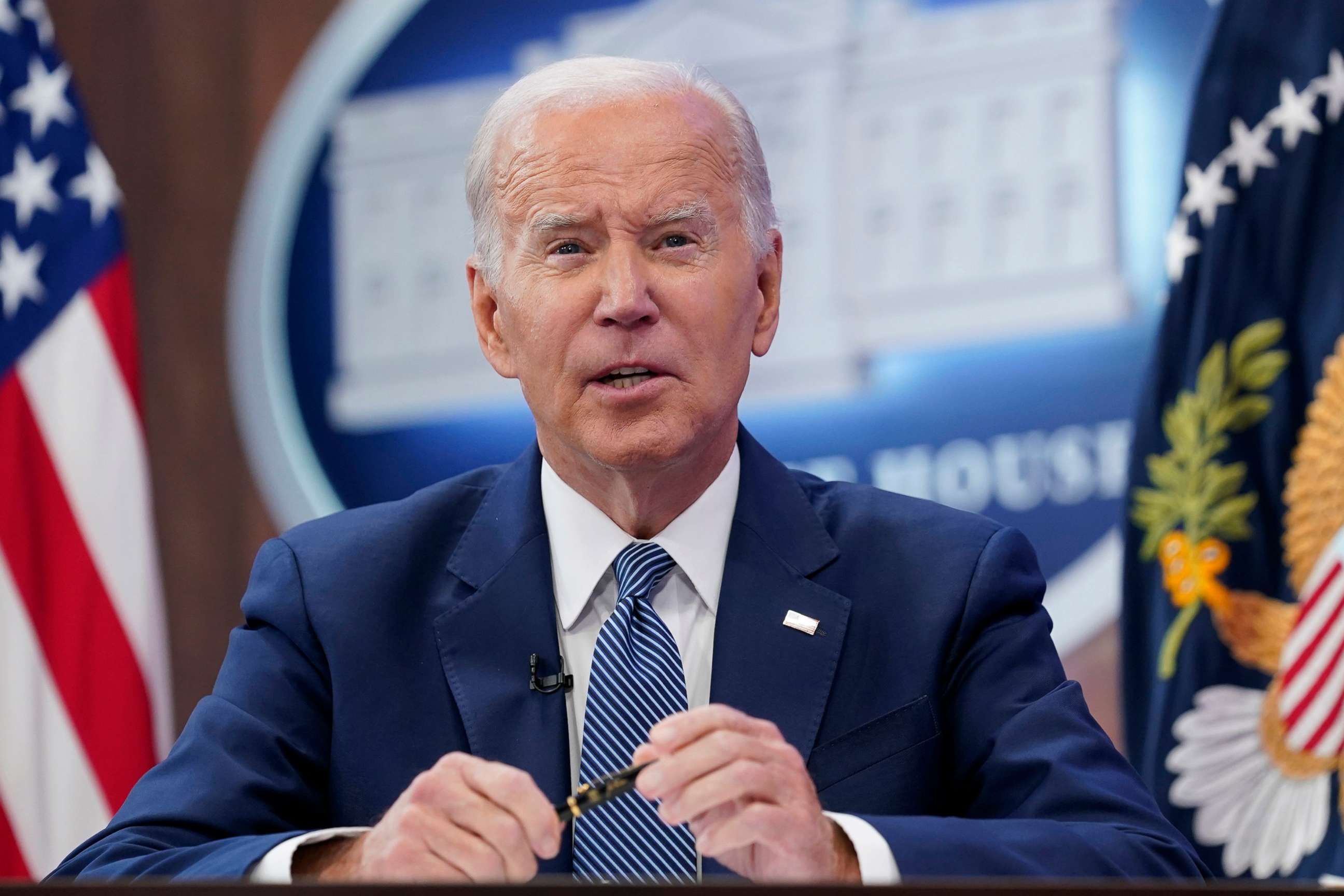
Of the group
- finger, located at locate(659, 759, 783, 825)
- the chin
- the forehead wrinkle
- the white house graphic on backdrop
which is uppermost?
the white house graphic on backdrop

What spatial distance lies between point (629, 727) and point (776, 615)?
10.4 inches

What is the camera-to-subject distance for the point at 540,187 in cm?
192

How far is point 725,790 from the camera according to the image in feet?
4.64

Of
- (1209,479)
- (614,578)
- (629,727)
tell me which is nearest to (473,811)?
(629,727)

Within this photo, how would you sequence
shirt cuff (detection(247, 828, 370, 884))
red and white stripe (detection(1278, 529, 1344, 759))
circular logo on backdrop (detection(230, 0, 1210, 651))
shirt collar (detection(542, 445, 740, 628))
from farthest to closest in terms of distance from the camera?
circular logo on backdrop (detection(230, 0, 1210, 651)) < red and white stripe (detection(1278, 529, 1344, 759)) < shirt collar (detection(542, 445, 740, 628)) < shirt cuff (detection(247, 828, 370, 884))

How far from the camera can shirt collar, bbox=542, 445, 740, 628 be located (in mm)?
1975

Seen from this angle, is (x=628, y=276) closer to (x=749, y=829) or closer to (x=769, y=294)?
(x=769, y=294)

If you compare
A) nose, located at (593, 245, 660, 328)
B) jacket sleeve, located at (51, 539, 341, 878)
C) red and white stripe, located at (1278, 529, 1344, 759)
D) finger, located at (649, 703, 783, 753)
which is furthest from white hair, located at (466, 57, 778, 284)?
red and white stripe, located at (1278, 529, 1344, 759)

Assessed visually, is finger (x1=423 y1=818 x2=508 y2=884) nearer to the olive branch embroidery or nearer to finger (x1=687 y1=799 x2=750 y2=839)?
finger (x1=687 y1=799 x2=750 y2=839)

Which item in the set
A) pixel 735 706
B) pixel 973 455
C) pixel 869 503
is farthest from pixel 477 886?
pixel 973 455

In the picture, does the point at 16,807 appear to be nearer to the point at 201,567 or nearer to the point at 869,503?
the point at 201,567

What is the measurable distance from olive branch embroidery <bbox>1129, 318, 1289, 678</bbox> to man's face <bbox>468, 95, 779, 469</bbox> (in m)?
1.39

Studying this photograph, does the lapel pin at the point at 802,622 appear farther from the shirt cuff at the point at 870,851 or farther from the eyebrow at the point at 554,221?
the eyebrow at the point at 554,221

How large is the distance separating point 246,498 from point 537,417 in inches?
99.7
